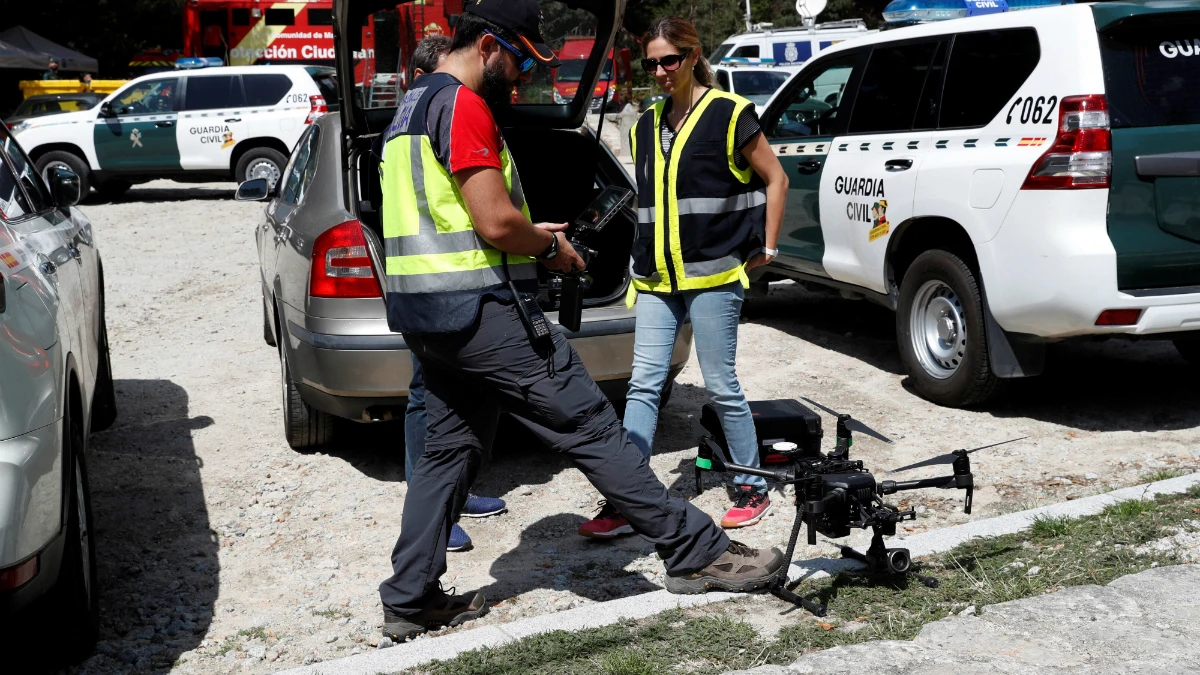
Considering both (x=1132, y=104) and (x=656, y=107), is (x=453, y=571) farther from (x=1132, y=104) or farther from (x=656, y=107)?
(x=1132, y=104)

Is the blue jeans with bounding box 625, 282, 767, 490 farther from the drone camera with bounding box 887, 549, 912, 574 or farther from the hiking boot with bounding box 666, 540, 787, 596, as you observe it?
the drone camera with bounding box 887, 549, 912, 574

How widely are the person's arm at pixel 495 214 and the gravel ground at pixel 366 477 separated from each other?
1.19 meters

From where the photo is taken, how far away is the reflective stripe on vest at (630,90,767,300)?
170 inches

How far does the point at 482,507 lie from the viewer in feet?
15.6

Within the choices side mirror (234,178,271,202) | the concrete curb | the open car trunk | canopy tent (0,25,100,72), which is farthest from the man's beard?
canopy tent (0,25,100,72)

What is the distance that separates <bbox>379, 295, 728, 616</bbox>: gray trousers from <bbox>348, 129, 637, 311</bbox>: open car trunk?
1.94 metres

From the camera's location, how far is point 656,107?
4.52m

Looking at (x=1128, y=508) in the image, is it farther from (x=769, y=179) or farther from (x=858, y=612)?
(x=769, y=179)

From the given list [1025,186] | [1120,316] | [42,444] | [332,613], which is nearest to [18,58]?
[1025,186]

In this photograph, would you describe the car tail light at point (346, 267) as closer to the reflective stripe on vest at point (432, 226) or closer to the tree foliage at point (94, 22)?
the reflective stripe on vest at point (432, 226)

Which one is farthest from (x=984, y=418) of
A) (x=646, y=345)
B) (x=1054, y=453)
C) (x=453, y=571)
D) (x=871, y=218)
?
(x=453, y=571)

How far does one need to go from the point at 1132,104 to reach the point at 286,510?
3.96m

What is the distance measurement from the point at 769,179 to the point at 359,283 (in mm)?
1672

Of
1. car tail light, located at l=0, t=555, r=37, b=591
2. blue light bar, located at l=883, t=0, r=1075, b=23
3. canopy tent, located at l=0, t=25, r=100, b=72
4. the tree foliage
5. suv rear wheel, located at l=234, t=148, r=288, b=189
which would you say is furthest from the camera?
the tree foliage
